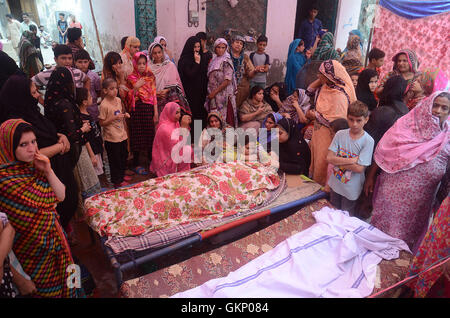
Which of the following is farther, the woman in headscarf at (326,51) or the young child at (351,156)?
the woman in headscarf at (326,51)

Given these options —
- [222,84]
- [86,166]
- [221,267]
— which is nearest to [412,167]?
[221,267]

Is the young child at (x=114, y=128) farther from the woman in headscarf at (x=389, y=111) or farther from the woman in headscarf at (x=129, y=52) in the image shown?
the woman in headscarf at (x=389, y=111)

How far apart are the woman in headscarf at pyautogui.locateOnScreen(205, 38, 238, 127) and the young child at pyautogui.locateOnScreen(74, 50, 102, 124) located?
160 cm

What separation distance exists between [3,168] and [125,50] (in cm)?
324

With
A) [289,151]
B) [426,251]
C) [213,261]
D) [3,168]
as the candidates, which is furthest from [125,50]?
[426,251]

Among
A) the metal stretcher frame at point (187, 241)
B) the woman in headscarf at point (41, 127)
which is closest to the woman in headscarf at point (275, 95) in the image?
the metal stretcher frame at point (187, 241)

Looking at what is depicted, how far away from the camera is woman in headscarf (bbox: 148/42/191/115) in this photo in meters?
4.29

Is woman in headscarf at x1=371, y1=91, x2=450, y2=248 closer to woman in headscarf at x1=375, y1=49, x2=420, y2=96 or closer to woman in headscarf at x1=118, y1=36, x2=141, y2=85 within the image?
woman in headscarf at x1=375, y1=49, x2=420, y2=96

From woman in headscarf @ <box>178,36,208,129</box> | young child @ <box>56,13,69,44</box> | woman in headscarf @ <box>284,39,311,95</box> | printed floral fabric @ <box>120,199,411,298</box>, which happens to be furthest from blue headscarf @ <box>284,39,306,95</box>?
young child @ <box>56,13,69,44</box>

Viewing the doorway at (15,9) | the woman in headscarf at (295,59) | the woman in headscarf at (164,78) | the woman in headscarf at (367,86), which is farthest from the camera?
the doorway at (15,9)

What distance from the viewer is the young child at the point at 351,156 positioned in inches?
101

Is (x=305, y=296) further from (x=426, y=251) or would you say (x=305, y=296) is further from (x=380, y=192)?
(x=380, y=192)

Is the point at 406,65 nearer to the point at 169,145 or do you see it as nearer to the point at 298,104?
the point at 298,104

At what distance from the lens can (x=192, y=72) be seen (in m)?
4.72
